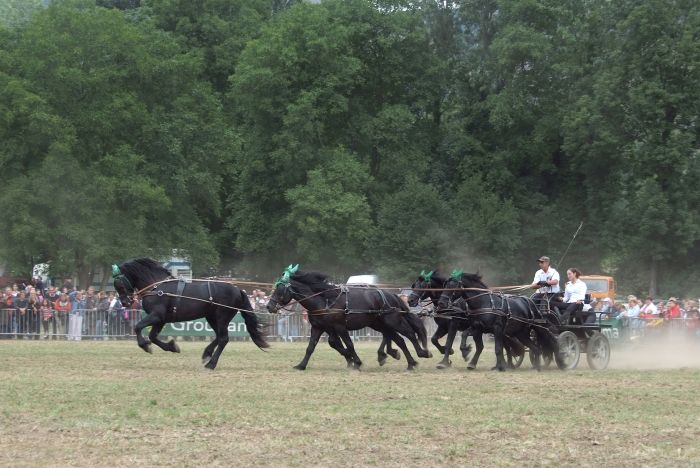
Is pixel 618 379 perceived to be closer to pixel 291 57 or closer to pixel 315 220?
pixel 315 220

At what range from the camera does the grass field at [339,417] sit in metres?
11.7

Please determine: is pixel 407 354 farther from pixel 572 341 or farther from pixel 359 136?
pixel 359 136

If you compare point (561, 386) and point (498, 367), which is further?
point (498, 367)

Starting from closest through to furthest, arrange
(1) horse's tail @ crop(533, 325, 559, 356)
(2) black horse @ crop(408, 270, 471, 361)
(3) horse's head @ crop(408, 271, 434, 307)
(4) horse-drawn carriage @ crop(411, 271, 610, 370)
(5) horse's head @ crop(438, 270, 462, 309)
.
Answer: (4) horse-drawn carriage @ crop(411, 271, 610, 370)
(5) horse's head @ crop(438, 270, 462, 309)
(1) horse's tail @ crop(533, 325, 559, 356)
(2) black horse @ crop(408, 270, 471, 361)
(3) horse's head @ crop(408, 271, 434, 307)

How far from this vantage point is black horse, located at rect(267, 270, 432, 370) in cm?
2259

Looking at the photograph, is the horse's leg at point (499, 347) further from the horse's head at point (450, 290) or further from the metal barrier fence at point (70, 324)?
the metal barrier fence at point (70, 324)

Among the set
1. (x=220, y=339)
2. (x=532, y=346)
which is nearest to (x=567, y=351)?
(x=532, y=346)

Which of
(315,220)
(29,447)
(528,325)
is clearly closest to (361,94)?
(315,220)

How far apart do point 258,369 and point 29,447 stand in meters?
10.5

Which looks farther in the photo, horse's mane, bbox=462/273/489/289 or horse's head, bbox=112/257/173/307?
horse's mane, bbox=462/273/489/289

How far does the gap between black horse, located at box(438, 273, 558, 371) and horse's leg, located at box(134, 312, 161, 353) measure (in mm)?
5514

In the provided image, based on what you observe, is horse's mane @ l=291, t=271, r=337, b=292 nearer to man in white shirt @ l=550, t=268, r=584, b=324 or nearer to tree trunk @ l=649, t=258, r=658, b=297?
man in white shirt @ l=550, t=268, r=584, b=324

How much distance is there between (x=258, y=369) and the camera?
2225 cm

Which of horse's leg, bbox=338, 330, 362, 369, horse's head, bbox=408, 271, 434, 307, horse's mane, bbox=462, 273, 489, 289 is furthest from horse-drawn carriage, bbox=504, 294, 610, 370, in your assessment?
horse's leg, bbox=338, 330, 362, 369
